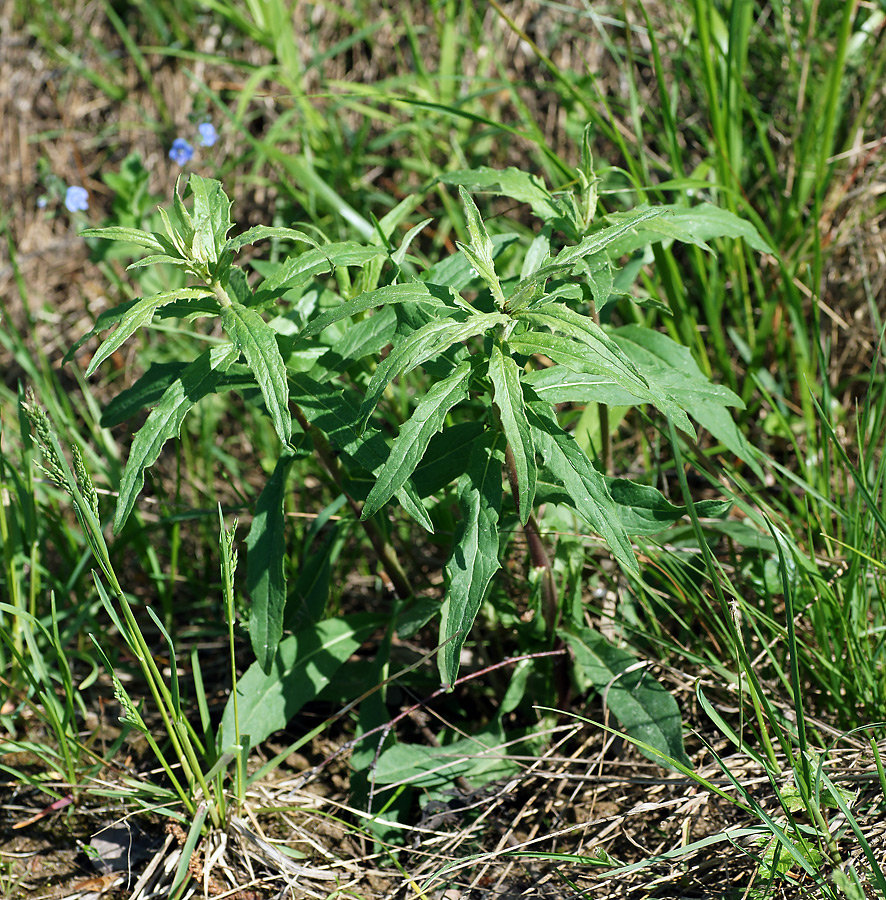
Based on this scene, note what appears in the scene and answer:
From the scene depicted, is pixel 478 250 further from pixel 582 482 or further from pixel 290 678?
pixel 290 678

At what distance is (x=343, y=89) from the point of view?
379cm

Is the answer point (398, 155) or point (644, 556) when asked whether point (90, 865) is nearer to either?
point (644, 556)

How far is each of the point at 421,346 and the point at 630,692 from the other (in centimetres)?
106

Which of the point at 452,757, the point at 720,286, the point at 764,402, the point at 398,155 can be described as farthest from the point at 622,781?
the point at 398,155

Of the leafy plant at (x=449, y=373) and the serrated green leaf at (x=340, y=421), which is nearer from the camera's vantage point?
the leafy plant at (x=449, y=373)

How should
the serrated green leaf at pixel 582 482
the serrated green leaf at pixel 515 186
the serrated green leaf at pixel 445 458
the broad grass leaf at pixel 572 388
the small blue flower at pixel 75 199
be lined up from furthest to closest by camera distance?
the small blue flower at pixel 75 199
the serrated green leaf at pixel 515 186
the serrated green leaf at pixel 445 458
the broad grass leaf at pixel 572 388
the serrated green leaf at pixel 582 482

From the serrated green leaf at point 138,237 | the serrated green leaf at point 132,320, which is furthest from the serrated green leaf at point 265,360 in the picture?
the serrated green leaf at point 138,237

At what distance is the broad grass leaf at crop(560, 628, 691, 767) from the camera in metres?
2.01

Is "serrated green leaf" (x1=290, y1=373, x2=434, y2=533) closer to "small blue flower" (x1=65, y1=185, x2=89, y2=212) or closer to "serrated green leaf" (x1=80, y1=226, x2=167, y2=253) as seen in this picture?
"serrated green leaf" (x1=80, y1=226, x2=167, y2=253)

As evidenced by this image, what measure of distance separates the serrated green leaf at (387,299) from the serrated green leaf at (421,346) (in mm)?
89

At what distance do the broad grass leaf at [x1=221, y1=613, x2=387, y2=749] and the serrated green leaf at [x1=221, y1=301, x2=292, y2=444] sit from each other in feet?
2.53

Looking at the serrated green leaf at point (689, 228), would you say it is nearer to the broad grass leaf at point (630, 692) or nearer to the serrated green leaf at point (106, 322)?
the broad grass leaf at point (630, 692)

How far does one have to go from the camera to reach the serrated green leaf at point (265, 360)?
1.65 metres

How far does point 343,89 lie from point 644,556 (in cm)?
261
